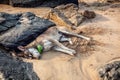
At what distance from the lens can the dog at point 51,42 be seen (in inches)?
235

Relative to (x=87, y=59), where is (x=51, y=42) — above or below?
above

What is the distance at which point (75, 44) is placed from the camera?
6.40 m

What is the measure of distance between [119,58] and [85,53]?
706mm

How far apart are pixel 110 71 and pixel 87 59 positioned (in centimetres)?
85

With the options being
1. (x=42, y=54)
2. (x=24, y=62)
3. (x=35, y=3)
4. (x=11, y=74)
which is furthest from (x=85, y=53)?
(x=35, y=3)

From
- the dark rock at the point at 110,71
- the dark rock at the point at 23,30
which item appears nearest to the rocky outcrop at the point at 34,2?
the dark rock at the point at 23,30

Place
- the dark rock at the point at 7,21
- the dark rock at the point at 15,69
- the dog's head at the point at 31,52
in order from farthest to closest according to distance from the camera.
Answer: the dark rock at the point at 7,21 → the dog's head at the point at 31,52 → the dark rock at the point at 15,69

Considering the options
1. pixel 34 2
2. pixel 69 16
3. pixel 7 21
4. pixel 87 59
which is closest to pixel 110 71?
pixel 87 59

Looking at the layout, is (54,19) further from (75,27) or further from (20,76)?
(20,76)

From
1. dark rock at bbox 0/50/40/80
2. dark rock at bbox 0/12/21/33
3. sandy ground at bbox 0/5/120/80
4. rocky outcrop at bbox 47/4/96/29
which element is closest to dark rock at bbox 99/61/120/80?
sandy ground at bbox 0/5/120/80

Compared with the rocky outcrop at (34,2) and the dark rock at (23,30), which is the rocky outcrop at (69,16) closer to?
the dark rock at (23,30)

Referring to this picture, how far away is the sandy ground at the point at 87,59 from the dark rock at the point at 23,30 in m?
0.64

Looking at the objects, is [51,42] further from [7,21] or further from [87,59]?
[7,21]

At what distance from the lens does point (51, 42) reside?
6281mm
